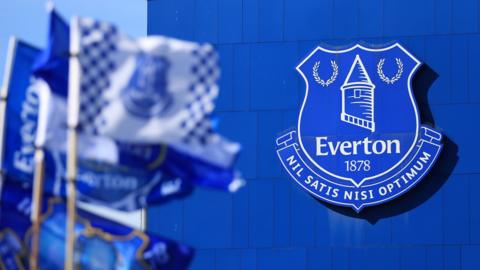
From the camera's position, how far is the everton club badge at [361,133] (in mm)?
32562

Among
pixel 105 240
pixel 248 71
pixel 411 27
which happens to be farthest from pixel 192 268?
pixel 105 240

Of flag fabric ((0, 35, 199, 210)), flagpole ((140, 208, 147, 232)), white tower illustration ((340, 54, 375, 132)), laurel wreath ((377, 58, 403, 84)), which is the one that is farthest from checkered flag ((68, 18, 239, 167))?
laurel wreath ((377, 58, 403, 84))

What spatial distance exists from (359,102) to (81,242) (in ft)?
31.7

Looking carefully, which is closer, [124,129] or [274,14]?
[124,129]

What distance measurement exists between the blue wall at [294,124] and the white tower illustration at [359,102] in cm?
77

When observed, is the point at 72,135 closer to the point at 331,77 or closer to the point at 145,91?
the point at 145,91

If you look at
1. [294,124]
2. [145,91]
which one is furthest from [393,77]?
[145,91]

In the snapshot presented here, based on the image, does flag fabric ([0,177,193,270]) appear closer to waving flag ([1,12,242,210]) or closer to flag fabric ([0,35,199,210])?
flag fabric ([0,35,199,210])

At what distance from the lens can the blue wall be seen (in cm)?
3250

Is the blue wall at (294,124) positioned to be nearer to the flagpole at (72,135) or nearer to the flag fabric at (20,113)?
the flag fabric at (20,113)

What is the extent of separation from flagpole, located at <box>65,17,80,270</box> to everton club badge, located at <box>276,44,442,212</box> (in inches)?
404

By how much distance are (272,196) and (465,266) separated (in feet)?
11.6

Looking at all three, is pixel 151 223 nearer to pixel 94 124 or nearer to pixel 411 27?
pixel 411 27

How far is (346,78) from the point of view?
3297cm
